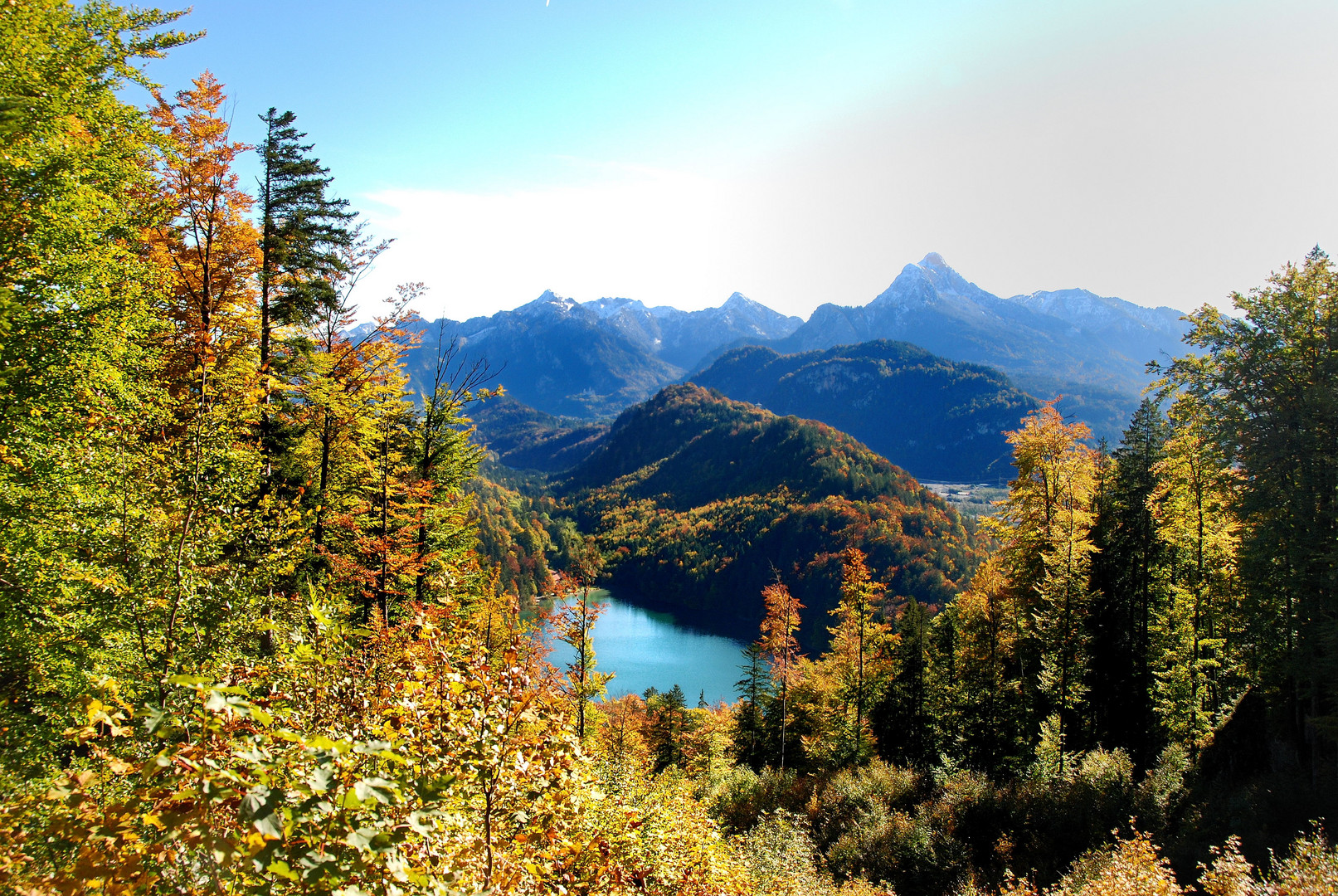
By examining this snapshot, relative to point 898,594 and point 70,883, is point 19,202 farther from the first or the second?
point 898,594

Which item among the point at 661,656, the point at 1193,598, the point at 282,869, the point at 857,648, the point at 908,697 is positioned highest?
the point at 282,869

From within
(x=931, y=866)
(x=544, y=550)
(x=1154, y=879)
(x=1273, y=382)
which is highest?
(x=1273, y=382)

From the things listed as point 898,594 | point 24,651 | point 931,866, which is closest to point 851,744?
point 931,866

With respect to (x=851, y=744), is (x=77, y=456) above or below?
above

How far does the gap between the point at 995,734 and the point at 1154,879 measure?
14.9 m

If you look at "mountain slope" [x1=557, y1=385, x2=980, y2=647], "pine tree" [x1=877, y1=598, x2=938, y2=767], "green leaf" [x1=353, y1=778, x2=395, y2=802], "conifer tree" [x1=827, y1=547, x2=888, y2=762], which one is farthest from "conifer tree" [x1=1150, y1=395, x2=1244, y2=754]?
"mountain slope" [x1=557, y1=385, x2=980, y2=647]

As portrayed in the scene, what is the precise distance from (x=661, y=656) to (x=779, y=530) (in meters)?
49.3

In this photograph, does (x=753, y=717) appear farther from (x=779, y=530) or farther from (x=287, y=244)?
(x=779, y=530)

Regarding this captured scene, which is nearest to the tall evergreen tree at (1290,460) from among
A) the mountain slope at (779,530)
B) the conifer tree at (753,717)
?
the conifer tree at (753,717)

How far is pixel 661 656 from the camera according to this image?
78.2m

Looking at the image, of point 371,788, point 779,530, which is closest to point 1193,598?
point 371,788

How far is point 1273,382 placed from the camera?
15.2m

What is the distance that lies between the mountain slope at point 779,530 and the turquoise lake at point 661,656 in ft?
31.3

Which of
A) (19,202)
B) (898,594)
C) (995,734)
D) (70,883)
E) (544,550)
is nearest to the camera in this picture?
(70,883)
